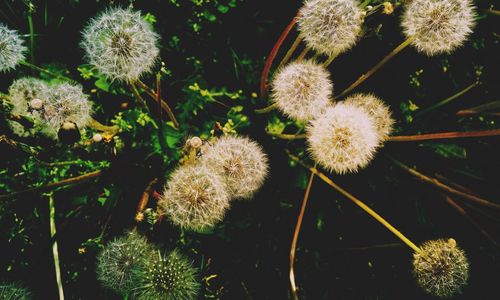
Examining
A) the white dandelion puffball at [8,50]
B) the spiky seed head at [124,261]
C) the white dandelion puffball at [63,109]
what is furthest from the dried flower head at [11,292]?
the white dandelion puffball at [8,50]

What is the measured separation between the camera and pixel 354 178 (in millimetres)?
3160

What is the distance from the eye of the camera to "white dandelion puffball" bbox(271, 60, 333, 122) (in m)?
2.41

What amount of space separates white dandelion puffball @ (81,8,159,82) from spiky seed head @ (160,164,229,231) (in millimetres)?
767

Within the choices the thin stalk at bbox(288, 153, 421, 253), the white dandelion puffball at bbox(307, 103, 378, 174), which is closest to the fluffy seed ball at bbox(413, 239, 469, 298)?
the thin stalk at bbox(288, 153, 421, 253)

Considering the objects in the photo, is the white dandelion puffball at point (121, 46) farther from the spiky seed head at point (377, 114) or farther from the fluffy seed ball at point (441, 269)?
the fluffy seed ball at point (441, 269)

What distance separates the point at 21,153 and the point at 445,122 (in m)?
3.36

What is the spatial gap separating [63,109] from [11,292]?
1.22 m

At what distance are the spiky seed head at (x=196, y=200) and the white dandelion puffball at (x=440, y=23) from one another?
1643 millimetres

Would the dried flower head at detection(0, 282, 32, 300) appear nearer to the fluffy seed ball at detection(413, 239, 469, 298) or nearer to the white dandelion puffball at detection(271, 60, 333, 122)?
the white dandelion puffball at detection(271, 60, 333, 122)

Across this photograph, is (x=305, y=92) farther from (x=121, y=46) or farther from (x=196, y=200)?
(x=121, y=46)

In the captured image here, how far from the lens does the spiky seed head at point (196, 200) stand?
6.88ft

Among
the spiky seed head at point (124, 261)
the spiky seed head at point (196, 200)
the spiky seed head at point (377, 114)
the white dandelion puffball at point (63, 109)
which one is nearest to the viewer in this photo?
the spiky seed head at point (196, 200)

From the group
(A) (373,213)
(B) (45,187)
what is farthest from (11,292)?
(A) (373,213)

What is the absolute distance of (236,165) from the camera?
2.33 meters
